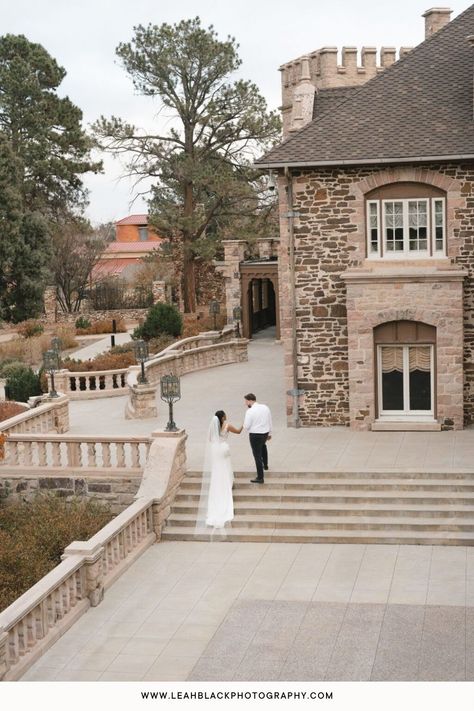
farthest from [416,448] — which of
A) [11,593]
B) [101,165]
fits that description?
[101,165]

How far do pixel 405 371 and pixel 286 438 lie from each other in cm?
323

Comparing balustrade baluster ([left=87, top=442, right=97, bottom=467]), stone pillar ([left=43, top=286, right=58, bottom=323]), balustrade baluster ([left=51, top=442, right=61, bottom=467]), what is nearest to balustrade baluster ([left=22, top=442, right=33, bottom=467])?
balustrade baluster ([left=51, top=442, right=61, bottom=467])

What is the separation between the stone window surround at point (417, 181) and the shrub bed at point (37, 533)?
9.08m

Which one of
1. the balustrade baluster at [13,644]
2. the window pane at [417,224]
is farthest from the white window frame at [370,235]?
the balustrade baluster at [13,644]

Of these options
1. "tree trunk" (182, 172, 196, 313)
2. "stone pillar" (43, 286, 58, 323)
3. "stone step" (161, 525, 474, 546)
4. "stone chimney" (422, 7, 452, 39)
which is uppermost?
"stone chimney" (422, 7, 452, 39)

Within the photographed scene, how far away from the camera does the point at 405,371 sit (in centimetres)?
2420

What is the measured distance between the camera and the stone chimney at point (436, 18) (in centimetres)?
3103

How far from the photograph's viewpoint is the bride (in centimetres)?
1855

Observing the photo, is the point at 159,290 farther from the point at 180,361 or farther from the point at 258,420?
the point at 258,420

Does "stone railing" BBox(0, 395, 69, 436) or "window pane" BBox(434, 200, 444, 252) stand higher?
"window pane" BBox(434, 200, 444, 252)

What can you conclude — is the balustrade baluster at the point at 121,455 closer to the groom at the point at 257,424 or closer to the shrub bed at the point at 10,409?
the groom at the point at 257,424

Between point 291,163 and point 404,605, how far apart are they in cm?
1179

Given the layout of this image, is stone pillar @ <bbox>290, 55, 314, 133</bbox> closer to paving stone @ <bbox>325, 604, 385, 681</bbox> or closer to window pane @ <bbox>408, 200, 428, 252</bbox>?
window pane @ <bbox>408, 200, 428, 252</bbox>

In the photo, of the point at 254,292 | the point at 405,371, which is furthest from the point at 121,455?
the point at 254,292
